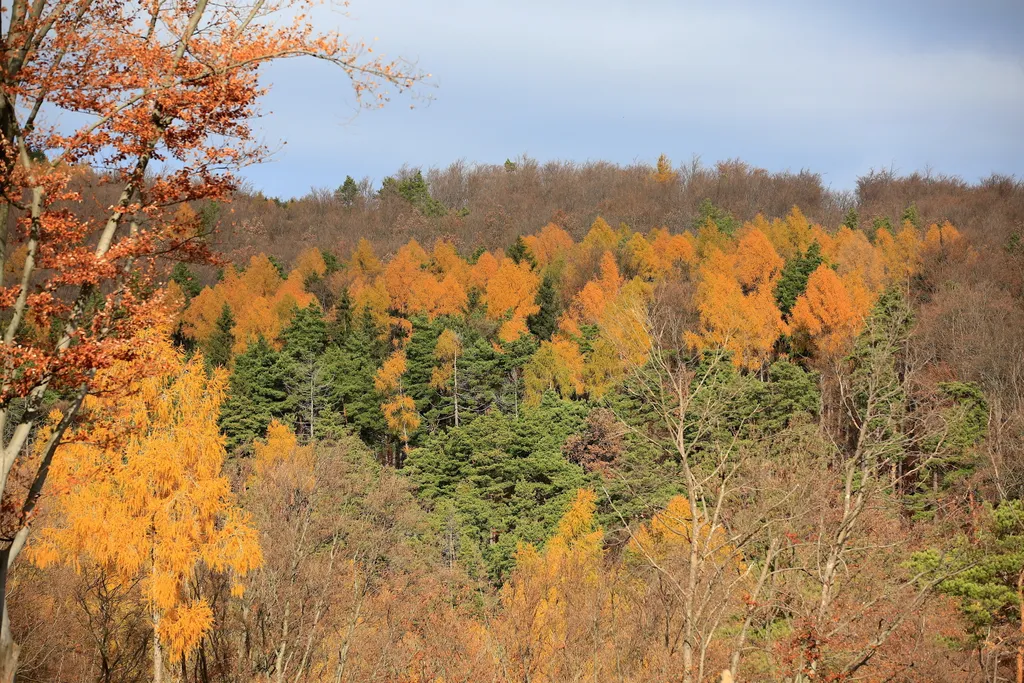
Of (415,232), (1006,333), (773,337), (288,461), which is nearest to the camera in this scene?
(288,461)

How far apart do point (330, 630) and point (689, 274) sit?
41.6 m

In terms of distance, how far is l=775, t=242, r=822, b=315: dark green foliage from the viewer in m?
52.1

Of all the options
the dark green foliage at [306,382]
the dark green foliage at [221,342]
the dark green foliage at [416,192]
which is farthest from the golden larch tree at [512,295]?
the dark green foliage at [416,192]

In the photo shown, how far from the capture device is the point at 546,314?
53.4 metres

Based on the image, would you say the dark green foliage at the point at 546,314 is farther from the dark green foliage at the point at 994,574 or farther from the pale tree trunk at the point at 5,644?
the pale tree trunk at the point at 5,644

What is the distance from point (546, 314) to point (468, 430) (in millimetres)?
17760

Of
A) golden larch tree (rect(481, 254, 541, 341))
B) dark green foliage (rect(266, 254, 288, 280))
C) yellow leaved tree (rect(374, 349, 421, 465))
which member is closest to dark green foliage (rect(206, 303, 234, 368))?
yellow leaved tree (rect(374, 349, 421, 465))

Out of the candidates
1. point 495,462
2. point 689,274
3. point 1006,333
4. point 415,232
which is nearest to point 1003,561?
point 495,462

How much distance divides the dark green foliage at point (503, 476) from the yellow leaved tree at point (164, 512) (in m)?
16.6

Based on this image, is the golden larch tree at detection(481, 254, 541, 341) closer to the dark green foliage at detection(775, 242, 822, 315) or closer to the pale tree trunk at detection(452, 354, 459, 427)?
the pale tree trunk at detection(452, 354, 459, 427)

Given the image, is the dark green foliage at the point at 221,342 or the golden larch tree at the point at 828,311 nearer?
the golden larch tree at the point at 828,311

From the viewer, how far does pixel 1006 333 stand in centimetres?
3972

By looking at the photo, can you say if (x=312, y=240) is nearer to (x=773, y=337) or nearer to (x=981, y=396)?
(x=773, y=337)

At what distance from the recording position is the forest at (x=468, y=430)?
5.99 metres
